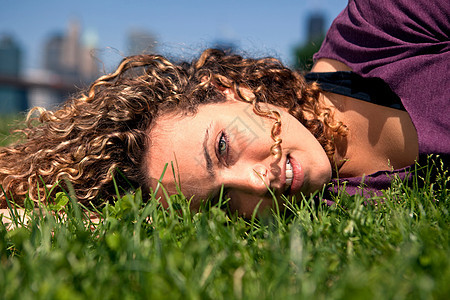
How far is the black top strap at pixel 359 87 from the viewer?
113 inches

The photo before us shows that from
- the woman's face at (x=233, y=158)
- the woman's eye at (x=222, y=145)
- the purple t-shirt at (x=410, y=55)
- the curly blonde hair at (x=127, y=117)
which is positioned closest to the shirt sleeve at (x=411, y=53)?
Answer: the purple t-shirt at (x=410, y=55)

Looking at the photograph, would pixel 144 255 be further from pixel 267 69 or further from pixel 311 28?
pixel 311 28

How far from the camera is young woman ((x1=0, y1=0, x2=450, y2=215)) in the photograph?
8.27ft

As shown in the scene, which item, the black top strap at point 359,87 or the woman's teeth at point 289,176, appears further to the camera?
the black top strap at point 359,87

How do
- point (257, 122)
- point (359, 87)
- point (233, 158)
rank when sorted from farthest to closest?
point (359, 87)
point (257, 122)
point (233, 158)

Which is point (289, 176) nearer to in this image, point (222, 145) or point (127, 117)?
point (222, 145)

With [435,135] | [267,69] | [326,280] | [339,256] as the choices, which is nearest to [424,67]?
[435,135]

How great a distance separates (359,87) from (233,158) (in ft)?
3.81

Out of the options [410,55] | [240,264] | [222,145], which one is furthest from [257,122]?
[240,264]

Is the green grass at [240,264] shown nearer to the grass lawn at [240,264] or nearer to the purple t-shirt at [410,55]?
the grass lawn at [240,264]

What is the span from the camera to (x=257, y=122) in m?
2.65

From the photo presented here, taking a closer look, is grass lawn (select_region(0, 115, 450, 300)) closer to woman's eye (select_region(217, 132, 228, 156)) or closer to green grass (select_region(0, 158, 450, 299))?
green grass (select_region(0, 158, 450, 299))

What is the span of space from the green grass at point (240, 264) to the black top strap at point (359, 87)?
1.14 meters

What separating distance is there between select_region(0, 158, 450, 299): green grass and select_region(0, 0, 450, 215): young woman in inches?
25.2
